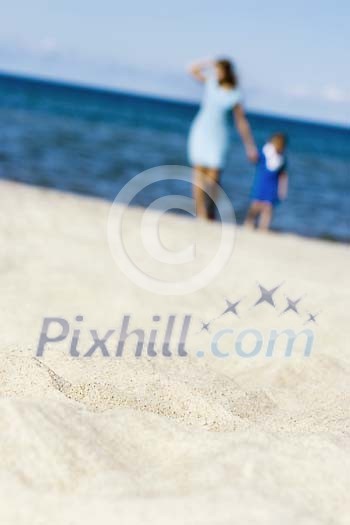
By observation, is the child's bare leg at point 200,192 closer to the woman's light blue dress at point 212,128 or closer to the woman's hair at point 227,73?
the woman's light blue dress at point 212,128

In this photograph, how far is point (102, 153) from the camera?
15.7m

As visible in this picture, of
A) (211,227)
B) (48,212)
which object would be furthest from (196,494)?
(211,227)

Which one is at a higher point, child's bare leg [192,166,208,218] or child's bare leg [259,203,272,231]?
child's bare leg [192,166,208,218]

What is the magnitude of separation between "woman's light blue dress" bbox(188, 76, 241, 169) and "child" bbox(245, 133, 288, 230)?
1086 millimetres

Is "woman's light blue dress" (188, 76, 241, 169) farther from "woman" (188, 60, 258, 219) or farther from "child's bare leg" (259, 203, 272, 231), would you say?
"child's bare leg" (259, 203, 272, 231)

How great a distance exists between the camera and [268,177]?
24.2 feet

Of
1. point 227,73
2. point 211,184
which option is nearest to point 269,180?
point 211,184

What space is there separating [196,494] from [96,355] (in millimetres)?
1038

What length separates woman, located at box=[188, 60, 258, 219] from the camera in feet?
20.1

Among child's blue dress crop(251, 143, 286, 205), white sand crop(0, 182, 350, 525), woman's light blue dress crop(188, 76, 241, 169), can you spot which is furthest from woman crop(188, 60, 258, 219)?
white sand crop(0, 182, 350, 525)

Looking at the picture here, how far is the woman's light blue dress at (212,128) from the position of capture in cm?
615

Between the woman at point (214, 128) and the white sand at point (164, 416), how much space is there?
284cm

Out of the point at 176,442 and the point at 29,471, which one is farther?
the point at 176,442

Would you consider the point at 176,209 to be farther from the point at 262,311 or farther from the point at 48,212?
the point at 262,311
